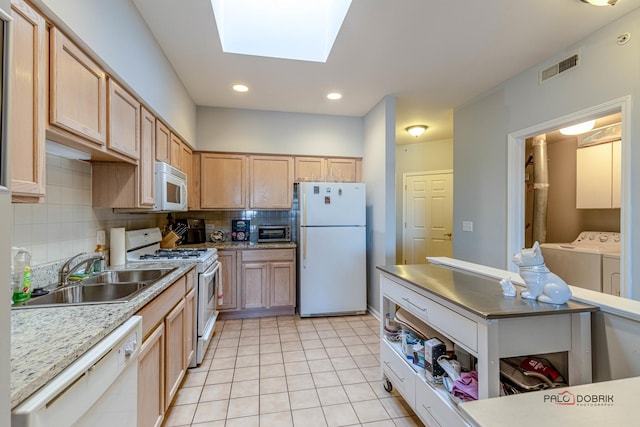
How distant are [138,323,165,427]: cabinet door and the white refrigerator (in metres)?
1.99

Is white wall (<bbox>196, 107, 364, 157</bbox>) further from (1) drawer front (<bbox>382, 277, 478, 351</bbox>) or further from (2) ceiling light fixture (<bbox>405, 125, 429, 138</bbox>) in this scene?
(1) drawer front (<bbox>382, 277, 478, 351</bbox>)

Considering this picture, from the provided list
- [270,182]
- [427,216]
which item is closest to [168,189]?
[270,182]

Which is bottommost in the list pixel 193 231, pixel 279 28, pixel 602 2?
pixel 193 231

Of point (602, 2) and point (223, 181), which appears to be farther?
point (223, 181)

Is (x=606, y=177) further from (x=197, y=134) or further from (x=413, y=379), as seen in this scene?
(x=197, y=134)

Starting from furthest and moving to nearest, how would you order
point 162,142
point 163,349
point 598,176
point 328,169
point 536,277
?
point 328,169
point 598,176
point 162,142
point 163,349
point 536,277

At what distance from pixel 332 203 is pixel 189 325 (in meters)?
1.99

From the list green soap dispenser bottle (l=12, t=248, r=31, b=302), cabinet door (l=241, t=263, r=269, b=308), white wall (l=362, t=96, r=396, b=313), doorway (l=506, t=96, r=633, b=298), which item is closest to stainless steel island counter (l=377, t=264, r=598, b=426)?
doorway (l=506, t=96, r=633, b=298)

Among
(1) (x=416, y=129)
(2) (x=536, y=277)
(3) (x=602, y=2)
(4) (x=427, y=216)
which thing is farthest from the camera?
(4) (x=427, y=216)

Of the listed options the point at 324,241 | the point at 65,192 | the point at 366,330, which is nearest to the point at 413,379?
the point at 366,330

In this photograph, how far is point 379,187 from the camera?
3.54 m

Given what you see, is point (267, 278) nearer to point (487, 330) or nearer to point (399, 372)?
point (399, 372)

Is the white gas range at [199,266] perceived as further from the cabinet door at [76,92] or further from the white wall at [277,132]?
the white wall at [277,132]

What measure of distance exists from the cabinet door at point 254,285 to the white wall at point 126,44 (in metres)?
1.72
